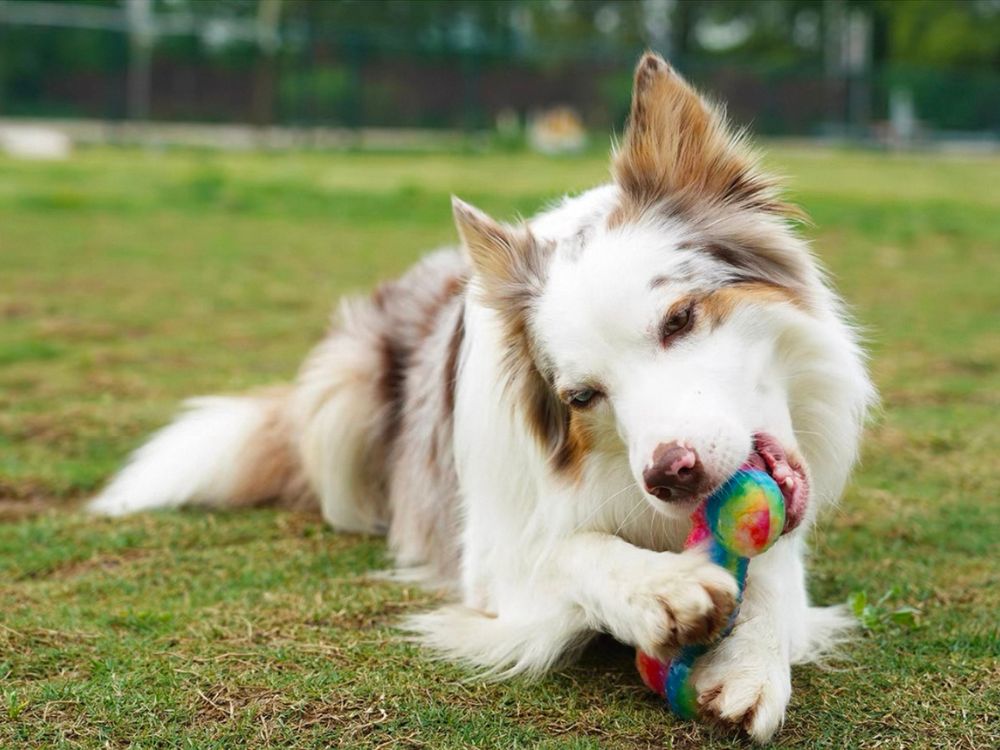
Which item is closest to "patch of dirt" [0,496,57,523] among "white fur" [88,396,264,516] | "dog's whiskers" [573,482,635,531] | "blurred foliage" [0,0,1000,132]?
"white fur" [88,396,264,516]

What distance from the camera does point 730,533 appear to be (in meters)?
3.12

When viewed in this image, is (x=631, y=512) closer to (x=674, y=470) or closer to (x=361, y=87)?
(x=674, y=470)

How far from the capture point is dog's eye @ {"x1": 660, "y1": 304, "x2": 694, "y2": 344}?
3312 millimetres

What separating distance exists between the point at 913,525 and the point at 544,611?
6.26 ft

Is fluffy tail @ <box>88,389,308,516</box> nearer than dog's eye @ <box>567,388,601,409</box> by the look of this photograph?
No

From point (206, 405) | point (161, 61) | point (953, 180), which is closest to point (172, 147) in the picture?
point (161, 61)

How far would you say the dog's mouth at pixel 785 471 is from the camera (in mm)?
3277

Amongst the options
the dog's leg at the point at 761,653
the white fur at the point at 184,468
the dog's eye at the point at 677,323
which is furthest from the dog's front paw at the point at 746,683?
the white fur at the point at 184,468

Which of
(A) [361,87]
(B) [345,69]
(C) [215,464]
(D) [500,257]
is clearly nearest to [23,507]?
(C) [215,464]

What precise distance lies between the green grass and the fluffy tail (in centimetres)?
18

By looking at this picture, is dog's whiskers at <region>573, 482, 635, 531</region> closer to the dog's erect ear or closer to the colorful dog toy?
the colorful dog toy

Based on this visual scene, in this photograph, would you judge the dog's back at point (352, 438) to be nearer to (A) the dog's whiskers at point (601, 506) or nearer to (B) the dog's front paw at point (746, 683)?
(A) the dog's whiskers at point (601, 506)

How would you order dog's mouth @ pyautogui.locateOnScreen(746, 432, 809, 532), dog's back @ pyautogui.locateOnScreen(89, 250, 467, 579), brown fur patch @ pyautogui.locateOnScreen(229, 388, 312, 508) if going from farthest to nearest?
brown fur patch @ pyautogui.locateOnScreen(229, 388, 312, 508) < dog's back @ pyautogui.locateOnScreen(89, 250, 467, 579) < dog's mouth @ pyautogui.locateOnScreen(746, 432, 809, 532)

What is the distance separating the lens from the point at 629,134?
3795 millimetres
